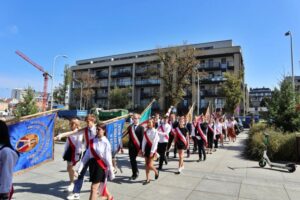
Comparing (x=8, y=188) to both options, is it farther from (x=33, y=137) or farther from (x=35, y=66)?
(x=35, y=66)

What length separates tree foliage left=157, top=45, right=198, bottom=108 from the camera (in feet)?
121

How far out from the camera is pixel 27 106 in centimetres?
2061

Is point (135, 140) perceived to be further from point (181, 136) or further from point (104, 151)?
point (104, 151)

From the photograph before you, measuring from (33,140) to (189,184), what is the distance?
4196 mm

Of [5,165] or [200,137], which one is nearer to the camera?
[5,165]

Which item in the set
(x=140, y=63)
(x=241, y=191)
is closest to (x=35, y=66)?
(x=140, y=63)

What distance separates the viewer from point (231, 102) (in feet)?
131

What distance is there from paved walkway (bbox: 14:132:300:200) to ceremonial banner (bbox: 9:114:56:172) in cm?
96

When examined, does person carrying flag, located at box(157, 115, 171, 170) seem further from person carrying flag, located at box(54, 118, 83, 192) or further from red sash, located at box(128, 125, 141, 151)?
person carrying flag, located at box(54, 118, 83, 192)

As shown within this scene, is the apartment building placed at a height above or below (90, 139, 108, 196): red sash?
above

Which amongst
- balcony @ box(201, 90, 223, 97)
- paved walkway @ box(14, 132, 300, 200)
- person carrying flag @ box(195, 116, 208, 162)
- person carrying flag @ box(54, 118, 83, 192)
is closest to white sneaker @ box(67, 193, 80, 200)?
paved walkway @ box(14, 132, 300, 200)

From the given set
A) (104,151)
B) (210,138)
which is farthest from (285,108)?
(104,151)

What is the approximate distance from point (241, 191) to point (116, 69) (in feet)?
219

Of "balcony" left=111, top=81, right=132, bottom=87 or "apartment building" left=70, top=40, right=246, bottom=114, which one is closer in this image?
"apartment building" left=70, top=40, right=246, bottom=114
